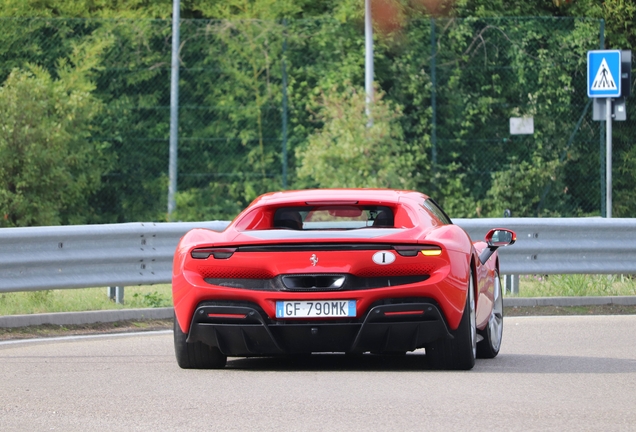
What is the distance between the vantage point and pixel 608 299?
15.2m

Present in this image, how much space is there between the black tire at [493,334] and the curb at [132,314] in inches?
150

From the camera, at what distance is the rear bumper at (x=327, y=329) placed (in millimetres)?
9086

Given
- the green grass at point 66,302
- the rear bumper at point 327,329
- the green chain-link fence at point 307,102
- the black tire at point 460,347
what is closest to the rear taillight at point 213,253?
the rear bumper at point 327,329

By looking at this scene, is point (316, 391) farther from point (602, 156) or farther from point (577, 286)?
point (602, 156)

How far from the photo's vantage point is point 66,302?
1393 cm

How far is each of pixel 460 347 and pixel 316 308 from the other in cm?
99

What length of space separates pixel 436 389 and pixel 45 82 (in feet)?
60.5

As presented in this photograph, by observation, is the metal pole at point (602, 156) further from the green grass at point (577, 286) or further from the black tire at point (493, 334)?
the black tire at point (493, 334)

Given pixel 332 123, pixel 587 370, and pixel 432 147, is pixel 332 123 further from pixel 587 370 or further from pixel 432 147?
pixel 587 370

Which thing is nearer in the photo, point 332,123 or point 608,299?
point 608,299

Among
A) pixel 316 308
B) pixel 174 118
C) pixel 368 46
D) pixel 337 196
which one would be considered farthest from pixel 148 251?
pixel 368 46

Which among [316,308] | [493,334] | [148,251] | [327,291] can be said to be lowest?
[493,334]

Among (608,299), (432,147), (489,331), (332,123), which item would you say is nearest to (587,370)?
(489,331)

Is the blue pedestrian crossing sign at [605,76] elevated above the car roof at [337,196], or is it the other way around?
the blue pedestrian crossing sign at [605,76]
